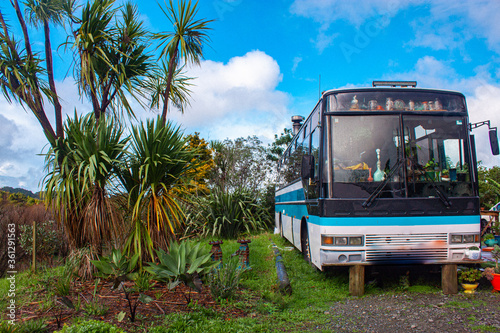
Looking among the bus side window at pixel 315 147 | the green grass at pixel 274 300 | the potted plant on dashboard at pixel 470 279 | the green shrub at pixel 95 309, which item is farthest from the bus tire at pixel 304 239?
the green shrub at pixel 95 309

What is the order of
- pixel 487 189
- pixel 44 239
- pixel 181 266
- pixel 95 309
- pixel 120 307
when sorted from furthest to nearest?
1. pixel 487 189
2. pixel 44 239
3. pixel 181 266
4. pixel 120 307
5. pixel 95 309

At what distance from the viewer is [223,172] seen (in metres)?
22.2

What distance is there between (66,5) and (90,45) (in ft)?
4.58

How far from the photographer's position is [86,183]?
17.1 ft

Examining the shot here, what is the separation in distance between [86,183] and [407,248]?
4.66 meters

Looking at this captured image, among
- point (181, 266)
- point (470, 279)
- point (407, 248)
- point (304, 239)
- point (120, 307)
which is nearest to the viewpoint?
point (120, 307)

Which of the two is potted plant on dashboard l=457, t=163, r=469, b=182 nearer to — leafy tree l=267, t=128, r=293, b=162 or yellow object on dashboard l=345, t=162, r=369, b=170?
yellow object on dashboard l=345, t=162, r=369, b=170

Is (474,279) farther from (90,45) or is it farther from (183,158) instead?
(90,45)

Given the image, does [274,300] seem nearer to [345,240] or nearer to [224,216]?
[345,240]

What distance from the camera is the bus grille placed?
186 inches

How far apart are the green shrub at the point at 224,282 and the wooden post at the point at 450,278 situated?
9.56 ft

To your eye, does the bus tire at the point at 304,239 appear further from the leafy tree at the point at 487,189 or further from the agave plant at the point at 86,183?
the leafy tree at the point at 487,189

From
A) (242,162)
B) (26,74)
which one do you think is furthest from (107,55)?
(242,162)

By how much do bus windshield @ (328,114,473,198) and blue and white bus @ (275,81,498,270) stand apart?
14mm
